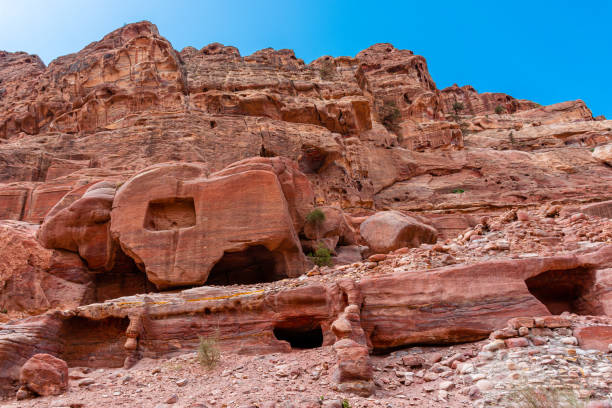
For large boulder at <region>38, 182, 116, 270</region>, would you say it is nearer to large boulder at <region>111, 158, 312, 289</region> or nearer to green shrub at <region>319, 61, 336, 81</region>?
large boulder at <region>111, 158, 312, 289</region>

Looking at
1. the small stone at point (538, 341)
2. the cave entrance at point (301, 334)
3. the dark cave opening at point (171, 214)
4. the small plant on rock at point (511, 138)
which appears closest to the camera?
the small stone at point (538, 341)

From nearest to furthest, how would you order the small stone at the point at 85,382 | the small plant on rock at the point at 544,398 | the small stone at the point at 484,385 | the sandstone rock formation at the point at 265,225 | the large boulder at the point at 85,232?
1. the small plant on rock at the point at 544,398
2. the small stone at the point at 484,385
3. the small stone at the point at 85,382
4. the sandstone rock formation at the point at 265,225
5. the large boulder at the point at 85,232

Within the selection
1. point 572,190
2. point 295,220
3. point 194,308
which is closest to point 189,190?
point 295,220

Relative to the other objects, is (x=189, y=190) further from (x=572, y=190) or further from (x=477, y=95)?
(x=477, y=95)

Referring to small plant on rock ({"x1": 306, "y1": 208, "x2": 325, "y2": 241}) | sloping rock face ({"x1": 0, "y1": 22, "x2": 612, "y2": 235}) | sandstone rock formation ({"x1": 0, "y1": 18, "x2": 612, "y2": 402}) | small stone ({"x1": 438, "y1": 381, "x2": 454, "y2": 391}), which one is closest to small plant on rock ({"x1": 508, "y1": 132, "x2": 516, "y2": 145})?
sloping rock face ({"x1": 0, "y1": 22, "x2": 612, "y2": 235})

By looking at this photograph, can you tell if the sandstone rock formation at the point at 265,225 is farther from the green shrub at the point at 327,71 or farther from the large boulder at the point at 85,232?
the green shrub at the point at 327,71

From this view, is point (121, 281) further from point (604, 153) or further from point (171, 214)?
point (604, 153)

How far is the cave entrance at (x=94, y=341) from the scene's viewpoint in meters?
9.74

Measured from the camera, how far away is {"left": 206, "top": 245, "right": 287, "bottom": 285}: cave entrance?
1430 centimetres

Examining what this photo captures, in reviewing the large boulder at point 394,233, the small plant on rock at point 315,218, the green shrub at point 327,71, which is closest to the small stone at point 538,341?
the large boulder at point 394,233

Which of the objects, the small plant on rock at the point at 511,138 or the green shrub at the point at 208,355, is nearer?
the green shrub at the point at 208,355

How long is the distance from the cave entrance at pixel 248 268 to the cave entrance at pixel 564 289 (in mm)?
7902

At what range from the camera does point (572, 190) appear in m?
26.5

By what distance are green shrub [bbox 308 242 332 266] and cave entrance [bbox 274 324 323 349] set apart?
4.92 meters
